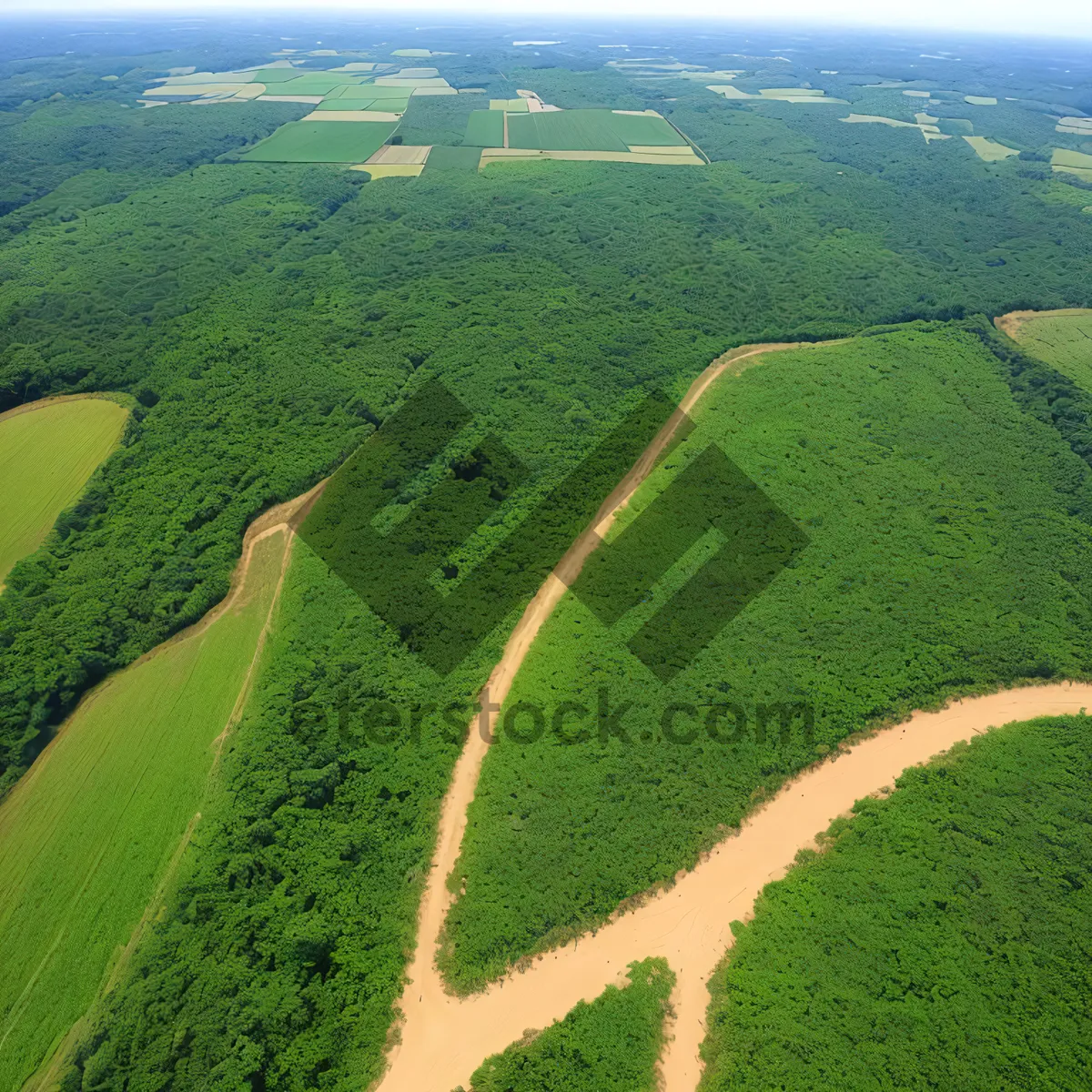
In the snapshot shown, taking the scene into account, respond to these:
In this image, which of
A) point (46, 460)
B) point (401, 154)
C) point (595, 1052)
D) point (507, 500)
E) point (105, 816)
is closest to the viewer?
point (595, 1052)

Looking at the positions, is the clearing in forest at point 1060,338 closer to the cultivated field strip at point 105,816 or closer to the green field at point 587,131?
the cultivated field strip at point 105,816

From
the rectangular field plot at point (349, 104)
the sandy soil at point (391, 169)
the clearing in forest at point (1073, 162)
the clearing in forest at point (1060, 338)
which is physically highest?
the rectangular field plot at point (349, 104)

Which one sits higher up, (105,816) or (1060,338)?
(1060,338)

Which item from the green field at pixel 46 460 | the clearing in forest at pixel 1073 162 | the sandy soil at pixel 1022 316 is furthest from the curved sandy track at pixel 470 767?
the clearing in forest at pixel 1073 162

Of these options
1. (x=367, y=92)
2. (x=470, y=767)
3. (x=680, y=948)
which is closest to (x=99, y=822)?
(x=470, y=767)

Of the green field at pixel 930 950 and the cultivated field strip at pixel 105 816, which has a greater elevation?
the green field at pixel 930 950

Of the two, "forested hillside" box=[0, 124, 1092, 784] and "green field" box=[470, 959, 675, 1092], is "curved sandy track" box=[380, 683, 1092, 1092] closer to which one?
"green field" box=[470, 959, 675, 1092]

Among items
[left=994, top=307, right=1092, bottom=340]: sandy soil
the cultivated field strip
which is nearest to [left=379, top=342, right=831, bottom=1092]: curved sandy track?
the cultivated field strip

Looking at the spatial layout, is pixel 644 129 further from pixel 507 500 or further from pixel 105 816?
pixel 105 816
